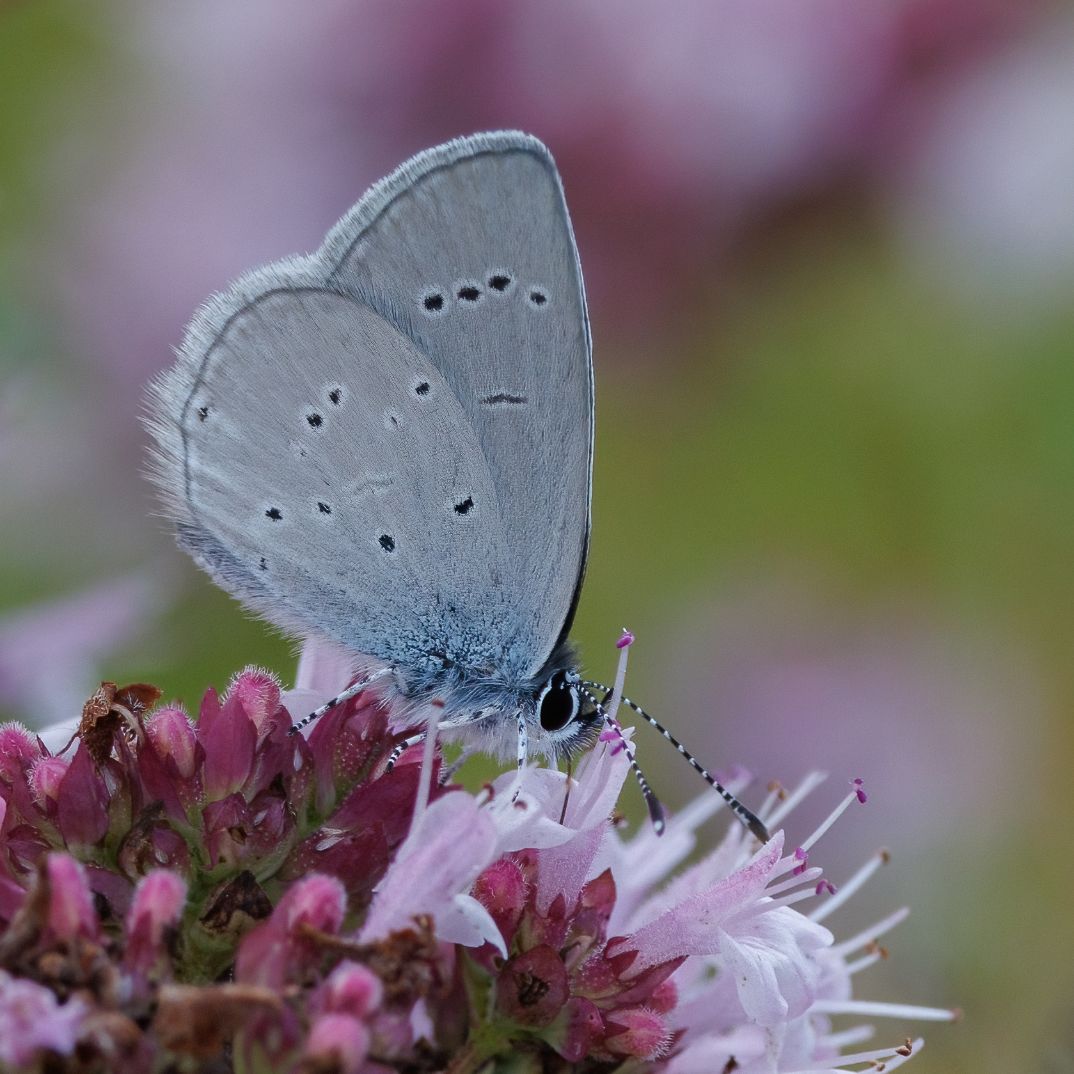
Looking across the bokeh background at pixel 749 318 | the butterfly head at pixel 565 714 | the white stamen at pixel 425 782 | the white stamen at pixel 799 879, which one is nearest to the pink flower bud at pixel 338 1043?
the white stamen at pixel 425 782

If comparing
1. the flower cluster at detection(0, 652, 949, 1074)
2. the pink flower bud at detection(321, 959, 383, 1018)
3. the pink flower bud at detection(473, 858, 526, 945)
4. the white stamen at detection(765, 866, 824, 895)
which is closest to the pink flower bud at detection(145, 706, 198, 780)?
the flower cluster at detection(0, 652, 949, 1074)

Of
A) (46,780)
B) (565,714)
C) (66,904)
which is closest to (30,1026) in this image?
(66,904)

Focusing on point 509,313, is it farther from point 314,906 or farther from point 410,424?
point 314,906

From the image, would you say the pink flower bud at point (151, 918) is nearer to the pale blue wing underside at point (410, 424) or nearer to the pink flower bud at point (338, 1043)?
the pink flower bud at point (338, 1043)

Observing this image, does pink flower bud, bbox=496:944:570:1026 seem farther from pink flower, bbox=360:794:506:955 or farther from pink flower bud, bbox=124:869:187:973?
pink flower bud, bbox=124:869:187:973

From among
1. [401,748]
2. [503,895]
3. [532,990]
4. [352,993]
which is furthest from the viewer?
[401,748]

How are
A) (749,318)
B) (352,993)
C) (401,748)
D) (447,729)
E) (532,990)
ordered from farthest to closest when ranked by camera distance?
(749,318)
(447,729)
(401,748)
(532,990)
(352,993)

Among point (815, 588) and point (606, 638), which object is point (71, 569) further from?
point (815, 588)

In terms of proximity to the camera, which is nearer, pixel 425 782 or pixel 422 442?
pixel 425 782
